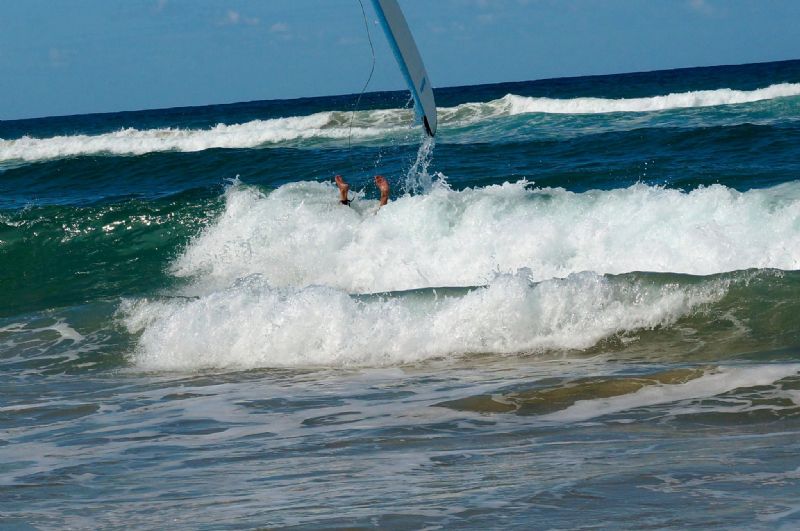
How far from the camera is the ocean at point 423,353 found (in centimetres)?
433

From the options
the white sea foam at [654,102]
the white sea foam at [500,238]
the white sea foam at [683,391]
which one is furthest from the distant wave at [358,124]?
the white sea foam at [683,391]

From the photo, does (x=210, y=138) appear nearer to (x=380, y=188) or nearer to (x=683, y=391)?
(x=380, y=188)

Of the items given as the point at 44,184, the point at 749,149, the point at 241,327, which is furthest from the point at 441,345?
the point at 44,184

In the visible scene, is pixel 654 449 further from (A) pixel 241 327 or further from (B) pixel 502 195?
(B) pixel 502 195

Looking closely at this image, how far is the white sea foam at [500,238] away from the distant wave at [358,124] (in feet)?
43.5

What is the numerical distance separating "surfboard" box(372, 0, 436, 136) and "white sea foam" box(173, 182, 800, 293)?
1.69 meters

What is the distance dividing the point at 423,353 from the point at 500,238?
385 cm

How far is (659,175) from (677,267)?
611cm

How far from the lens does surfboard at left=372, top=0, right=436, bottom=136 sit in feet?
29.1

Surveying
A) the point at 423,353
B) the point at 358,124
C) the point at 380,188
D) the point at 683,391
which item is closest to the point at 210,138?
→ the point at 358,124

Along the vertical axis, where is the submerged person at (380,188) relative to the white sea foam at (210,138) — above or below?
below

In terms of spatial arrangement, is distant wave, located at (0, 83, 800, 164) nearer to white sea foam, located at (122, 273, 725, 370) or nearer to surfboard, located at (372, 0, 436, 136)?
surfboard, located at (372, 0, 436, 136)

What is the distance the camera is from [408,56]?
959 cm

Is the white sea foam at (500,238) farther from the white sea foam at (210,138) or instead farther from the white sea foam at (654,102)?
the white sea foam at (654,102)
